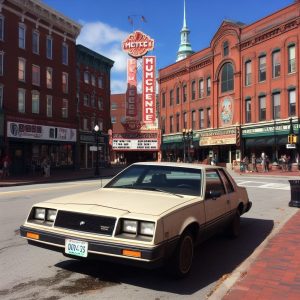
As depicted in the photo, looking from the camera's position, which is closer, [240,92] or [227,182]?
[227,182]

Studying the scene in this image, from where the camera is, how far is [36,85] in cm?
3934

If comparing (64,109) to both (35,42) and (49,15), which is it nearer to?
(35,42)

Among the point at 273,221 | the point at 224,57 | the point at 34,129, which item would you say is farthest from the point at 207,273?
the point at 224,57

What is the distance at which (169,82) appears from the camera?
5766 centimetres

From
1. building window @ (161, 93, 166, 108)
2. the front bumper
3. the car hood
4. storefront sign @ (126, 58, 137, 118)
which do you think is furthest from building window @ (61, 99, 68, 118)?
the front bumper

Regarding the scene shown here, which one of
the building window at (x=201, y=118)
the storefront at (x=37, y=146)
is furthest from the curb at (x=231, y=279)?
the building window at (x=201, y=118)

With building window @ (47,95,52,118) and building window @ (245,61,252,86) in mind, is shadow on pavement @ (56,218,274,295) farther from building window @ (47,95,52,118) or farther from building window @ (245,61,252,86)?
building window @ (245,61,252,86)

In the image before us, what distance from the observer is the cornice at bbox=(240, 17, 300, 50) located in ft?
126

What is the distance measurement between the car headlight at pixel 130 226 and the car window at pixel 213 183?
6.02 ft

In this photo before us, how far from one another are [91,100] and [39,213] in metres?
49.9

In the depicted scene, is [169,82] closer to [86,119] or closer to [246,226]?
[86,119]

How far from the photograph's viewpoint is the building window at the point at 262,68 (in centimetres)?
4191

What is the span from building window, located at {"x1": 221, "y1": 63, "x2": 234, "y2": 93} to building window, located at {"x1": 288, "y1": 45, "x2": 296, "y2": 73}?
841cm

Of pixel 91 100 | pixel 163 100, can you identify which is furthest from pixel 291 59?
pixel 91 100
